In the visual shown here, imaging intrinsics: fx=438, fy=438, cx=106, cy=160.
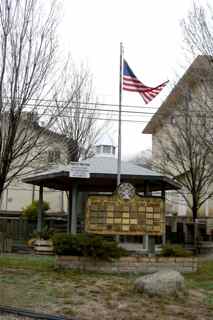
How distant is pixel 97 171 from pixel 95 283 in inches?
228

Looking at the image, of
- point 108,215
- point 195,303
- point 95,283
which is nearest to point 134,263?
point 108,215

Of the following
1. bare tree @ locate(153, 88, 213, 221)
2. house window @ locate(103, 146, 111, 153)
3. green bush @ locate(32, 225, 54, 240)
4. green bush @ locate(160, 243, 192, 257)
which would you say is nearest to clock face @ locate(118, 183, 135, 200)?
green bush @ locate(160, 243, 192, 257)

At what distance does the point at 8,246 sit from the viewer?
16531 millimetres

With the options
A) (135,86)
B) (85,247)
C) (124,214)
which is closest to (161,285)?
(85,247)

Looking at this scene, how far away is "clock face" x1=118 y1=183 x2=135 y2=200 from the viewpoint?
1290cm

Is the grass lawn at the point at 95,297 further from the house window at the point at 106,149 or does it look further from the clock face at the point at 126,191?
the house window at the point at 106,149

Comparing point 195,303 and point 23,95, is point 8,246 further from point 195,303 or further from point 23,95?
point 195,303

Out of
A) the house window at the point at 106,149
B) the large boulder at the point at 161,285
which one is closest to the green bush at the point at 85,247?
the large boulder at the point at 161,285

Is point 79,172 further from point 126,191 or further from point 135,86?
point 135,86

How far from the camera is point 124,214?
12.8m

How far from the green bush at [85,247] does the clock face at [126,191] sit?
1680 mm

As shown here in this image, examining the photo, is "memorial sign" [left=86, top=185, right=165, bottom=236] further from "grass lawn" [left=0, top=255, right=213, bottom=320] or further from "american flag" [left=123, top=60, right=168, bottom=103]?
"american flag" [left=123, top=60, right=168, bottom=103]

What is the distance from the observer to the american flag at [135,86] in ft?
47.4

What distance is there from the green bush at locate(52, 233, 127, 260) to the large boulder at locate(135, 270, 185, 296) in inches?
121
